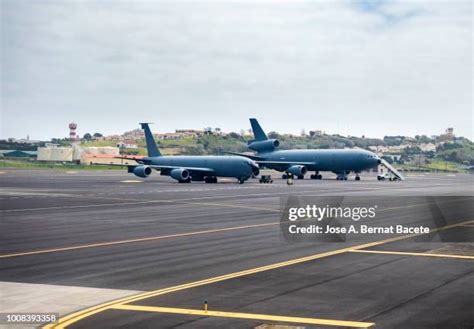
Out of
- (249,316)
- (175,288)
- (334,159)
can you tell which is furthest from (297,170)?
(249,316)

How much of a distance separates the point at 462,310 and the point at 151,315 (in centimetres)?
816

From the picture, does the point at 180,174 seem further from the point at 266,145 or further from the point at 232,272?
the point at 232,272

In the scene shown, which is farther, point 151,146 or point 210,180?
point 151,146

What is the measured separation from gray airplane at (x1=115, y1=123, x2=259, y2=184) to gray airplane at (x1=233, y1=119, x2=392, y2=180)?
16731 millimetres

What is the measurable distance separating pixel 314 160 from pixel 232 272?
101 m

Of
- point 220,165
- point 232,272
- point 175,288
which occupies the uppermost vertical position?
point 220,165

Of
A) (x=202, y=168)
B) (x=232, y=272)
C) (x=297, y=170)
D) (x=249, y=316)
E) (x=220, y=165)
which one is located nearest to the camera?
(x=249, y=316)

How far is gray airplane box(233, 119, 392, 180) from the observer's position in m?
117

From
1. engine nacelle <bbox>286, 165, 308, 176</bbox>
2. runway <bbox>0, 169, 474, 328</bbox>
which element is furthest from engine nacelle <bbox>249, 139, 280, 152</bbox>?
runway <bbox>0, 169, 474, 328</bbox>

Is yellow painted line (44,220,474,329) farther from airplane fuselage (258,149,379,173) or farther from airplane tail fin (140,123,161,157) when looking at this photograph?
airplane tail fin (140,123,161,157)

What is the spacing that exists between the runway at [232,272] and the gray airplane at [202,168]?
55.0m

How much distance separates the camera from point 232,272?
2331 cm

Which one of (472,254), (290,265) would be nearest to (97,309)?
(290,265)

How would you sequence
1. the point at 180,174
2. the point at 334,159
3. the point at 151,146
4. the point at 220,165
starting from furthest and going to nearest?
1. the point at 334,159
2. the point at 151,146
3. the point at 180,174
4. the point at 220,165
